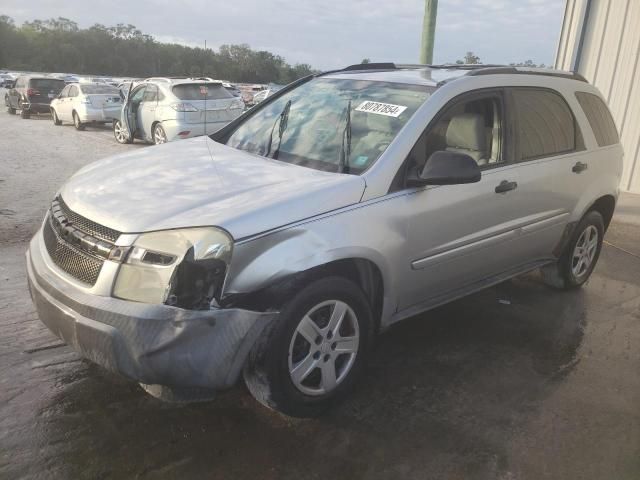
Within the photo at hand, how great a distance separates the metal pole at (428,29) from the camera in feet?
27.2

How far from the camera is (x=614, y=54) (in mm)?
9617

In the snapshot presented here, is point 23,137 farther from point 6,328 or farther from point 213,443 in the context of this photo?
point 213,443

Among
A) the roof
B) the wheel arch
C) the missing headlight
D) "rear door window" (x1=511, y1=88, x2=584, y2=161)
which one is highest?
the roof

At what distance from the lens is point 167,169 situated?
3.23 metres

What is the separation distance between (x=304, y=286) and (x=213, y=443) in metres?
0.88

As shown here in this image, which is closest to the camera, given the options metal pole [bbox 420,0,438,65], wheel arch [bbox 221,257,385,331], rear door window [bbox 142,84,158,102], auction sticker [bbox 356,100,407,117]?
wheel arch [bbox 221,257,385,331]

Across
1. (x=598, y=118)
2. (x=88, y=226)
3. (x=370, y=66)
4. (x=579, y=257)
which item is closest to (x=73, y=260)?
(x=88, y=226)

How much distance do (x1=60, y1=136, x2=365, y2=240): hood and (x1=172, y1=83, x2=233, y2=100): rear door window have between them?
31.9 ft

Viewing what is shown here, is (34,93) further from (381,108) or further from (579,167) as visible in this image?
(579,167)

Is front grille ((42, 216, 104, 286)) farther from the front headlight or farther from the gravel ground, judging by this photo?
the gravel ground

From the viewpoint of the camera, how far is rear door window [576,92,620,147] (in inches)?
183

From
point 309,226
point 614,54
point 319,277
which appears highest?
point 614,54

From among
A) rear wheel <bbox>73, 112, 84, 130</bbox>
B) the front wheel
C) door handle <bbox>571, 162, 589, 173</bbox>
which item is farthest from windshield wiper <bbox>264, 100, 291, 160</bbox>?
rear wheel <bbox>73, 112, 84, 130</bbox>

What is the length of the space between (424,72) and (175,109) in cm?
953
